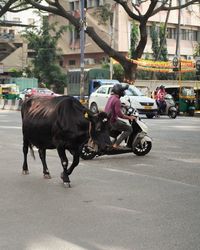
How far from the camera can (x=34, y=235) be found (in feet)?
19.4

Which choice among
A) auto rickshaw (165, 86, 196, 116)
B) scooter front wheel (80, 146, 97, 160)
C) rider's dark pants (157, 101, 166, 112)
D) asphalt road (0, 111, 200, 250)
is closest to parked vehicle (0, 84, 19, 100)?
auto rickshaw (165, 86, 196, 116)

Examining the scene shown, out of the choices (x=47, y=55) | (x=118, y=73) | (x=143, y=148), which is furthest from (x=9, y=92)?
(x=143, y=148)

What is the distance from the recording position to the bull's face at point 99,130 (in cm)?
868

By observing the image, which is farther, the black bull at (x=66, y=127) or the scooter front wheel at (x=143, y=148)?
the scooter front wheel at (x=143, y=148)

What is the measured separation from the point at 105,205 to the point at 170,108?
21103 mm

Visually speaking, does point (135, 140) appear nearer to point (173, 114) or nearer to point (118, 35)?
point (173, 114)

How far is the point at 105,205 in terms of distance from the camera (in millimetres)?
7430

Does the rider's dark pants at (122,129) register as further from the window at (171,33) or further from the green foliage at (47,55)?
the window at (171,33)

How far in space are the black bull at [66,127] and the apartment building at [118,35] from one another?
1883 inches

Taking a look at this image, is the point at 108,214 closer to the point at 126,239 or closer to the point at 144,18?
the point at 126,239

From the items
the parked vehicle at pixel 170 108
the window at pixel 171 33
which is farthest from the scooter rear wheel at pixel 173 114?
the window at pixel 171 33

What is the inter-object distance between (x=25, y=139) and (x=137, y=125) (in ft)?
10.5

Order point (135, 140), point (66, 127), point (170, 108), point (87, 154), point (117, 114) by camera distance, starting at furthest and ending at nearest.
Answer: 1. point (170, 108)
2. point (135, 140)
3. point (87, 154)
4. point (117, 114)
5. point (66, 127)

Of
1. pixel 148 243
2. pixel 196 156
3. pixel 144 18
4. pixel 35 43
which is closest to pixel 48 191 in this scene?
pixel 148 243
